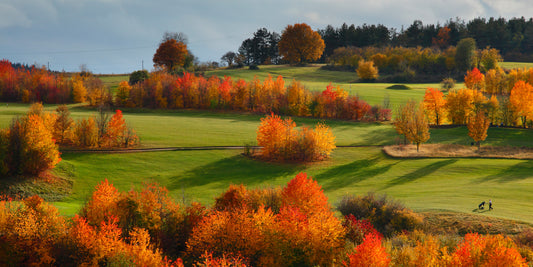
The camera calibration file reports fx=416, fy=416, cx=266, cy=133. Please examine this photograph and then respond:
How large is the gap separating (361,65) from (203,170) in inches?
3196

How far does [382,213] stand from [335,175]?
14.0 m

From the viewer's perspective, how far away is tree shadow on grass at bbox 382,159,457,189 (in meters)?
34.9

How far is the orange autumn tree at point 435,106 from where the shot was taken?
61.8m

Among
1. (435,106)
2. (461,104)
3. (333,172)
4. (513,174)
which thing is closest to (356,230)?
(333,172)

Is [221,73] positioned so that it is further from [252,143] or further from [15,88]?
[252,143]

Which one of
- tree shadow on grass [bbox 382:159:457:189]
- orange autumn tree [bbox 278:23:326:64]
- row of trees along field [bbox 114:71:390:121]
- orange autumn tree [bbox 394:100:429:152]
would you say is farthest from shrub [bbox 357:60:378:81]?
tree shadow on grass [bbox 382:159:457:189]

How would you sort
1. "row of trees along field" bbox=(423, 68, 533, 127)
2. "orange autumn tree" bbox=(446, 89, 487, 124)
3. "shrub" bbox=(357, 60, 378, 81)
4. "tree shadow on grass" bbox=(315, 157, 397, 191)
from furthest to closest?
"shrub" bbox=(357, 60, 378, 81) → "orange autumn tree" bbox=(446, 89, 487, 124) → "row of trees along field" bbox=(423, 68, 533, 127) → "tree shadow on grass" bbox=(315, 157, 397, 191)

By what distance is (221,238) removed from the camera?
1998 centimetres

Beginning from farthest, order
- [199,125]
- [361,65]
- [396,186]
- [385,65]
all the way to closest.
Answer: [385,65] < [361,65] < [199,125] < [396,186]

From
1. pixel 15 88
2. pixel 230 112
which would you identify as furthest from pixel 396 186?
pixel 15 88

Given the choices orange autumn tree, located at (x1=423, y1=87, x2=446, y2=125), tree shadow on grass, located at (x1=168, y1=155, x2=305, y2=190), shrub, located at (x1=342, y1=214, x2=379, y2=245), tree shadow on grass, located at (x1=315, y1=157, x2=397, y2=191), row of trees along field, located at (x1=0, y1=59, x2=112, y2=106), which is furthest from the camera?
row of trees along field, located at (x1=0, y1=59, x2=112, y2=106)

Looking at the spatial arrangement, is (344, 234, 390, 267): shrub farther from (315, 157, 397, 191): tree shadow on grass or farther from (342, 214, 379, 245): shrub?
(315, 157, 397, 191): tree shadow on grass

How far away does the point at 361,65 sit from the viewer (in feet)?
360

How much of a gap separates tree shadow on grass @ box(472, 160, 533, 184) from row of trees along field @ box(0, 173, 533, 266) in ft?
52.0
